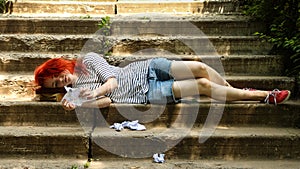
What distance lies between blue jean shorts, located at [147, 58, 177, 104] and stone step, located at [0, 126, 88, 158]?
69 centimetres

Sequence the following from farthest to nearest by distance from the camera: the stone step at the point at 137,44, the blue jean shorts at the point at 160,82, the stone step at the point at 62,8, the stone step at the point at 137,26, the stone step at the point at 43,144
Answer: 1. the stone step at the point at 62,8
2. the stone step at the point at 137,26
3. the stone step at the point at 137,44
4. the blue jean shorts at the point at 160,82
5. the stone step at the point at 43,144

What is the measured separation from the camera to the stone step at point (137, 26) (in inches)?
156

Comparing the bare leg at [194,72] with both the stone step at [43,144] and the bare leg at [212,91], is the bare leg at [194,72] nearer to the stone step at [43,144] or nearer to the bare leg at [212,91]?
the bare leg at [212,91]

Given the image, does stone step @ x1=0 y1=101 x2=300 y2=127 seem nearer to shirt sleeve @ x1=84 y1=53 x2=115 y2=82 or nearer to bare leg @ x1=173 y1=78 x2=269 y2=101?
bare leg @ x1=173 y1=78 x2=269 y2=101

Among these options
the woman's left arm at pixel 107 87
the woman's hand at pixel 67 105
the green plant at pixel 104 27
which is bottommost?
the woman's hand at pixel 67 105

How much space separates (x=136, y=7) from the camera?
16.3 ft

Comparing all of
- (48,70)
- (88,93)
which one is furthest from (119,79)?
(48,70)

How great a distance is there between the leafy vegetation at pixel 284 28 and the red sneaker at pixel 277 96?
38 centimetres

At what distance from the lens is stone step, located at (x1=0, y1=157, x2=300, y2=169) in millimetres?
2564

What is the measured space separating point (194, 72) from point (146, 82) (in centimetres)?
43

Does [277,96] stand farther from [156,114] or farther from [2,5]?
[2,5]

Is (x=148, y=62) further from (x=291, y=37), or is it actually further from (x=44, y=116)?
(x=291, y=37)

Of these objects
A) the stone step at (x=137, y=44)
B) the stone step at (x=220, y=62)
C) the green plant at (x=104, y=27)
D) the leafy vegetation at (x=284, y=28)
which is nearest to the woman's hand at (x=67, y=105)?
the stone step at (x=220, y=62)

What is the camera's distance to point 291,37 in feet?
11.4
